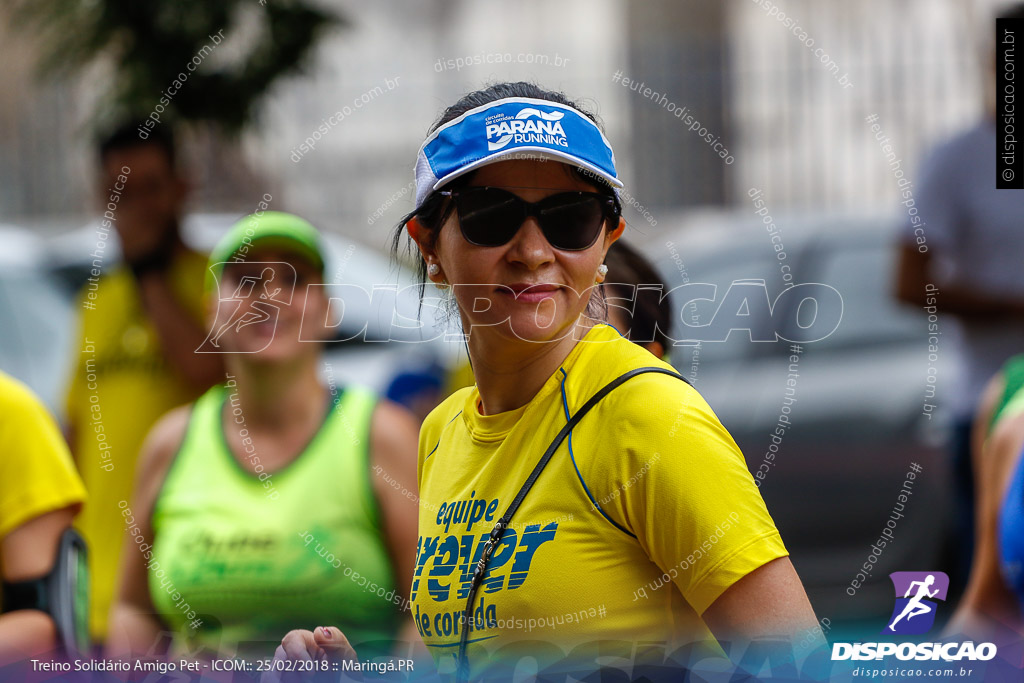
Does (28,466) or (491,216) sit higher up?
(491,216)

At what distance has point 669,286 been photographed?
1.67m

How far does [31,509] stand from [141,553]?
0.33m

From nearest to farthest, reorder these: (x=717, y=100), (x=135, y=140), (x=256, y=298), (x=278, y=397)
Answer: (x=256, y=298) < (x=278, y=397) < (x=135, y=140) < (x=717, y=100)

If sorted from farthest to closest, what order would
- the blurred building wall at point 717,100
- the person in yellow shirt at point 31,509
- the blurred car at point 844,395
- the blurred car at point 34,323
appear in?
the blurred building wall at point 717,100, the blurred car at point 34,323, the blurred car at point 844,395, the person in yellow shirt at point 31,509

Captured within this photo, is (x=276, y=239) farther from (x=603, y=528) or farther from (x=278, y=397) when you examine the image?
(x=603, y=528)

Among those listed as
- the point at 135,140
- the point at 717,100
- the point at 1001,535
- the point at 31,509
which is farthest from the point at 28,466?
the point at 717,100

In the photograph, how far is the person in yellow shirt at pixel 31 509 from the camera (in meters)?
1.92

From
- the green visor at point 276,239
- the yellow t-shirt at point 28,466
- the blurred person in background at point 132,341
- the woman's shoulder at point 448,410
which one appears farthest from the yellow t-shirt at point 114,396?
the woman's shoulder at point 448,410

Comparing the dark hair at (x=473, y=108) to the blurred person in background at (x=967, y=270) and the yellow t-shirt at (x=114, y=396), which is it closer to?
the yellow t-shirt at (x=114, y=396)

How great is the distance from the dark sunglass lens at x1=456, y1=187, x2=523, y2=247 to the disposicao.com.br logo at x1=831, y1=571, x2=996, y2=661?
72 cm

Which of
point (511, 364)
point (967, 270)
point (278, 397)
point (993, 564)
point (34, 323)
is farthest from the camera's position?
point (34, 323)

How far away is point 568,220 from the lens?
1.29 meters

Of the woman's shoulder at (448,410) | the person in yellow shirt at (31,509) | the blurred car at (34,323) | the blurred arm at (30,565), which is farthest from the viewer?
the blurred car at (34,323)

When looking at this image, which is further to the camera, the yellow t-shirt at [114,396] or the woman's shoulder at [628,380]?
the yellow t-shirt at [114,396]
